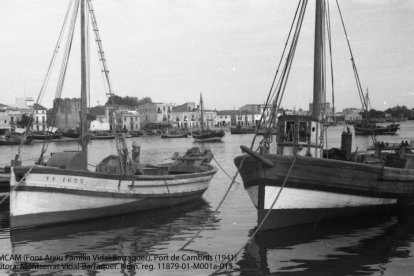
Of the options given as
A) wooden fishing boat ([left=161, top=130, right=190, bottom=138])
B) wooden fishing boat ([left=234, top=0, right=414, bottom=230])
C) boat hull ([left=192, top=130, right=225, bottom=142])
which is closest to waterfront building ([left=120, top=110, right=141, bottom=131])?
wooden fishing boat ([left=161, top=130, right=190, bottom=138])

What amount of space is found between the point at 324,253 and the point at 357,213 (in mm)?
3557

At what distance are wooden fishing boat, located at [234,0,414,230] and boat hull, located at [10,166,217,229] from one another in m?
4.92

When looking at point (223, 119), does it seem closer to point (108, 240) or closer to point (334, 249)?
point (108, 240)

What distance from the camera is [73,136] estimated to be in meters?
101

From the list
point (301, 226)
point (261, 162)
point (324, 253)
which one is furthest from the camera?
point (301, 226)

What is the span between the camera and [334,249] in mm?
12414

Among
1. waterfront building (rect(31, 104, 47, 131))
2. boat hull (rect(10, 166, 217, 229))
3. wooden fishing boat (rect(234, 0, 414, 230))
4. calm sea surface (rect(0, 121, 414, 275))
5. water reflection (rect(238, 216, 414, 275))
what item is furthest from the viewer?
waterfront building (rect(31, 104, 47, 131))

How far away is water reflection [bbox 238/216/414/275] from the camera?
10.9m

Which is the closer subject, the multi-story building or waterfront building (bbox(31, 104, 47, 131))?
the multi-story building

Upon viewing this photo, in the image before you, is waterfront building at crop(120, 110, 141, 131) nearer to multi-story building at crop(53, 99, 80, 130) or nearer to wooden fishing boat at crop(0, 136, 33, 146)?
multi-story building at crop(53, 99, 80, 130)

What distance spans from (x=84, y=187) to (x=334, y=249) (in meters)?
8.36

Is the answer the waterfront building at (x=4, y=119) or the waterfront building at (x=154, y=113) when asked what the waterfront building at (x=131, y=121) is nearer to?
the waterfront building at (x=154, y=113)

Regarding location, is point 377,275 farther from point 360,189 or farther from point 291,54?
point 291,54

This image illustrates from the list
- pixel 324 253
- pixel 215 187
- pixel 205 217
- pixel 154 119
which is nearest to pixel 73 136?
pixel 154 119
